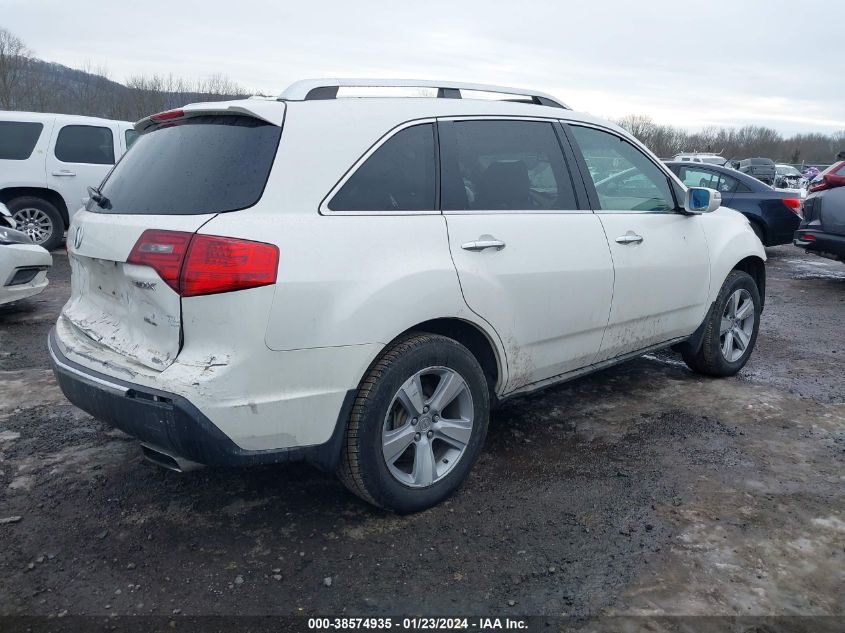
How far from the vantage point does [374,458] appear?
285cm

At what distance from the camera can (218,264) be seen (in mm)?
2506

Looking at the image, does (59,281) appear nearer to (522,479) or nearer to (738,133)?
(522,479)

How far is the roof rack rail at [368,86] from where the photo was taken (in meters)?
3.02

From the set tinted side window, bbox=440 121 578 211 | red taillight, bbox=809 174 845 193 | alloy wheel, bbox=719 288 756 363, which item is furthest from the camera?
red taillight, bbox=809 174 845 193

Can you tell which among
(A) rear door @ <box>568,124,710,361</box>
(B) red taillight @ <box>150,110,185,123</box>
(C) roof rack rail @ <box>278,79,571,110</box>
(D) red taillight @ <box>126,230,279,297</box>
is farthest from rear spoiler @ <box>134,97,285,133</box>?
(A) rear door @ <box>568,124,710,361</box>

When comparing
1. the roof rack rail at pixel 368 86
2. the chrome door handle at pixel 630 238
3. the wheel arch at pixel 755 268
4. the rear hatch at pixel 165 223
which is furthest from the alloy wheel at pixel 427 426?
the wheel arch at pixel 755 268

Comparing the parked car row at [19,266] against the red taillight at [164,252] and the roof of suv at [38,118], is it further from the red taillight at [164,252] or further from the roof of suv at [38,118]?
the red taillight at [164,252]

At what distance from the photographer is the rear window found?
2.68 meters

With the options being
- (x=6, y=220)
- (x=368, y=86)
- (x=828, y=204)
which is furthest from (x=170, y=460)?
(x=828, y=204)

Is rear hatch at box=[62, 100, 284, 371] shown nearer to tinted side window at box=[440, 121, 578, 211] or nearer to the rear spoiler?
the rear spoiler

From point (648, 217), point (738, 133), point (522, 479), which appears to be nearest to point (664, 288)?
point (648, 217)

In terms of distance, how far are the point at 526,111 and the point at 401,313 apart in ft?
5.00

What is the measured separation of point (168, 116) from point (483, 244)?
59.2 inches

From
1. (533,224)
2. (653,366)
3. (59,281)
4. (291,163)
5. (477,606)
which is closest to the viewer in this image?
(477,606)
